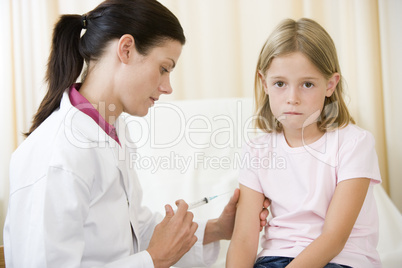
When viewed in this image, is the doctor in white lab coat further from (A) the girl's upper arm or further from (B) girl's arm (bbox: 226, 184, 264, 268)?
(A) the girl's upper arm

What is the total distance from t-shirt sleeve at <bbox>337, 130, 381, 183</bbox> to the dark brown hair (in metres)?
0.56

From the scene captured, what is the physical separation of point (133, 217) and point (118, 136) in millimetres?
285

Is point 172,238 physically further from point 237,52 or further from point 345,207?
point 237,52

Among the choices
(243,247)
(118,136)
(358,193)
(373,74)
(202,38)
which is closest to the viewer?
(358,193)

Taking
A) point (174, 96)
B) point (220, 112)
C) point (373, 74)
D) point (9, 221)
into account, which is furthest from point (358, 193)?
point (174, 96)

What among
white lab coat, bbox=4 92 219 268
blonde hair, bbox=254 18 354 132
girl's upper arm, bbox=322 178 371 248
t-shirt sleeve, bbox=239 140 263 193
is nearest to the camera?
white lab coat, bbox=4 92 219 268

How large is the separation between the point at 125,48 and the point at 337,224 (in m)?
0.72

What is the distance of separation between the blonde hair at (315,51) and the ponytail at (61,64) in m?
0.55

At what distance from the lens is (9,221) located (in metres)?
0.99

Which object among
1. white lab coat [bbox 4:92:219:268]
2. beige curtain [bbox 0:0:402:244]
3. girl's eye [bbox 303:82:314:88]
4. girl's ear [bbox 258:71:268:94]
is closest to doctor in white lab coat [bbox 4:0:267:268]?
white lab coat [bbox 4:92:219:268]

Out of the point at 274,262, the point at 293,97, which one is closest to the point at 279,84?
the point at 293,97

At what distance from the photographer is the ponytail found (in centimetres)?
115

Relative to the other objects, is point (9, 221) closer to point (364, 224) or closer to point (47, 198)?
point (47, 198)

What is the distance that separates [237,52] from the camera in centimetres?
242
